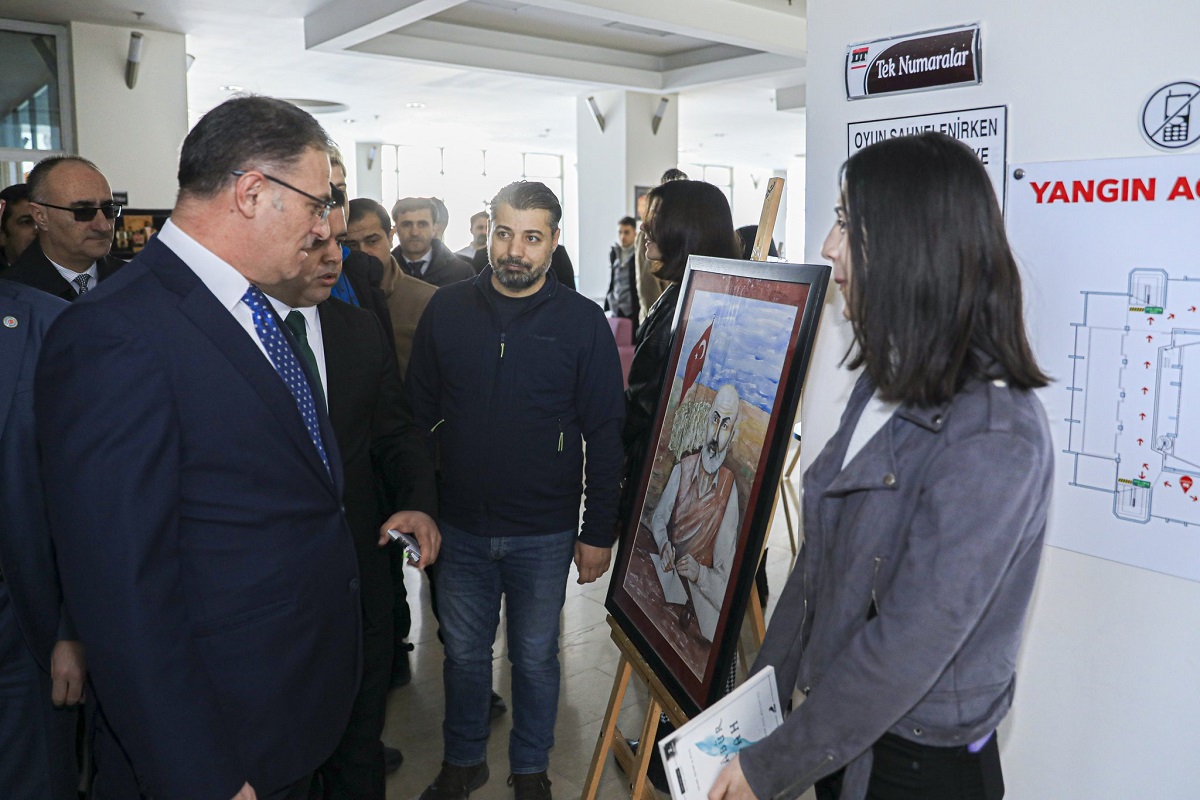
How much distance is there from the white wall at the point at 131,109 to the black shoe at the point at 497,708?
6096mm

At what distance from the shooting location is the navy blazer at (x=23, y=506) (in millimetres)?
1799

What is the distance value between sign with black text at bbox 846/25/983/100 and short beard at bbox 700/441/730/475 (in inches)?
36.1

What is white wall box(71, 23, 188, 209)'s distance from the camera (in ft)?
24.4

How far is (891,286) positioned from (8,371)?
5.76 feet

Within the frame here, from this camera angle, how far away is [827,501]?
4.15ft

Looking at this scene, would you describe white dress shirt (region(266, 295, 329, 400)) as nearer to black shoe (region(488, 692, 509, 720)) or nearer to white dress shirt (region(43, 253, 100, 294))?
white dress shirt (region(43, 253, 100, 294))

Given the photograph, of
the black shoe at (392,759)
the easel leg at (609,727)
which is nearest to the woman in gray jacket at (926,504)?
the easel leg at (609,727)

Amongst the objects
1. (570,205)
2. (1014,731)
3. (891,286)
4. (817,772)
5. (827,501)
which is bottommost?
(1014,731)

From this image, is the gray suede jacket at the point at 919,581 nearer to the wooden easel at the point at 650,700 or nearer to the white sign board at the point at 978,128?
the wooden easel at the point at 650,700

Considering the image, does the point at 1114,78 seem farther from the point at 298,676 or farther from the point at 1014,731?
the point at 298,676

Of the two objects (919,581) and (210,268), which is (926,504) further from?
(210,268)

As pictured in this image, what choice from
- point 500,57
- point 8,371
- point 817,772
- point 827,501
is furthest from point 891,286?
point 500,57

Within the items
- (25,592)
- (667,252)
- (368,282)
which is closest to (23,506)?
(25,592)

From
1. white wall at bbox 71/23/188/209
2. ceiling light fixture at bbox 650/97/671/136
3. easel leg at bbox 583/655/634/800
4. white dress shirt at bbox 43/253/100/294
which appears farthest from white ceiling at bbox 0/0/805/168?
easel leg at bbox 583/655/634/800
